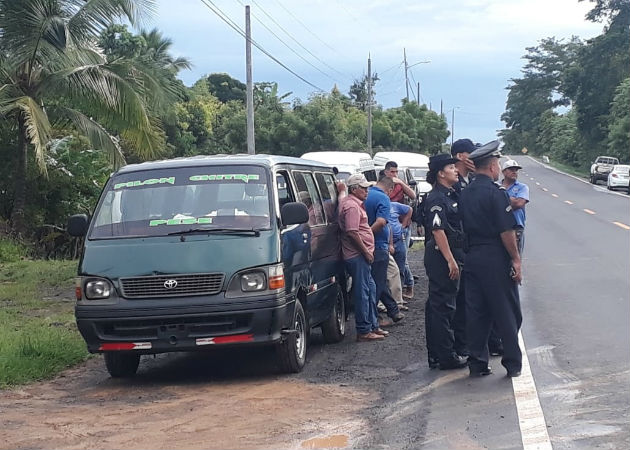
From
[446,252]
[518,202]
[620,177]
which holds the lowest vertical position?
[620,177]

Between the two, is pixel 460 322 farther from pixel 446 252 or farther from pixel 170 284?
pixel 170 284

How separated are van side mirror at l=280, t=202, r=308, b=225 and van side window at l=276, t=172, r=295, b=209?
306 millimetres

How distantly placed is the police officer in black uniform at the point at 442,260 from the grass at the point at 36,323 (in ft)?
12.0

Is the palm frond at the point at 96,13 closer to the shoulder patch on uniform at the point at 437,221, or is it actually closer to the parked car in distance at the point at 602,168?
the shoulder patch on uniform at the point at 437,221

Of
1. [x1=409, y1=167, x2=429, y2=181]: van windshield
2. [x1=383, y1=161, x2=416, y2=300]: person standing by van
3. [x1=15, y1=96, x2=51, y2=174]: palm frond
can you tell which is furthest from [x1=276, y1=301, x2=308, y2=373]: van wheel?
[x1=409, y1=167, x2=429, y2=181]: van windshield

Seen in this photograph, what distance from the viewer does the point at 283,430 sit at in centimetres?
595

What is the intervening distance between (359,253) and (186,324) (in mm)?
2619

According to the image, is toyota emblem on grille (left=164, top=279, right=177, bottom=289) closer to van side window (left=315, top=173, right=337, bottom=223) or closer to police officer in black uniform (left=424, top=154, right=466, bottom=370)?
police officer in black uniform (left=424, top=154, right=466, bottom=370)

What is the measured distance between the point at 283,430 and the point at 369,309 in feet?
11.8

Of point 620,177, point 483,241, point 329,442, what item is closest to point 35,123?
point 483,241

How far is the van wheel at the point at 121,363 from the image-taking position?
7879 millimetres

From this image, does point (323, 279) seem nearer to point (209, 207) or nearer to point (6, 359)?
point (209, 207)

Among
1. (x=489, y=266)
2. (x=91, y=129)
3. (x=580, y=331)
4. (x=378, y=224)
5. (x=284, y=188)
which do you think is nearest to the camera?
(x=489, y=266)

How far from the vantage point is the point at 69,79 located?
16844mm
